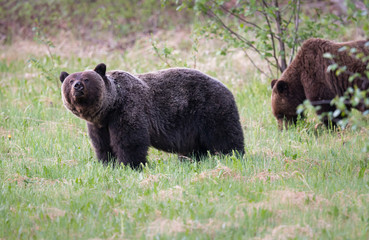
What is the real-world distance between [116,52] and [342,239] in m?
12.6

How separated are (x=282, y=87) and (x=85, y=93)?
4.37m

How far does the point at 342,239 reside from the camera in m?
4.03

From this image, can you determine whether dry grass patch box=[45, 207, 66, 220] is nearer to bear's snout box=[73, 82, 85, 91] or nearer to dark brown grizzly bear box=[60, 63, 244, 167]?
dark brown grizzly bear box=[60, 63, 244, 167]

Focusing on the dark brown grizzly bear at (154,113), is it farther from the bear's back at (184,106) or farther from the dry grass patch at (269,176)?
the dry grass patch at (269,176)

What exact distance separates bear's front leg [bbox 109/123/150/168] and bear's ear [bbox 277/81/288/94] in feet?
11.9

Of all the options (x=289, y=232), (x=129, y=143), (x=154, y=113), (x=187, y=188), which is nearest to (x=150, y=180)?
(x=187, y=188)

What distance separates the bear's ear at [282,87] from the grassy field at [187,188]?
0.71 m

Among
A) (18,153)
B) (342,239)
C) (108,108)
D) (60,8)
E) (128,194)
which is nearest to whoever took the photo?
(342,239)

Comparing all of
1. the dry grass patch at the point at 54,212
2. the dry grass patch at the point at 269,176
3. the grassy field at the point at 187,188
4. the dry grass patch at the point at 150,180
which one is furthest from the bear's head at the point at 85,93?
the dry grass patch at the point at 269,176

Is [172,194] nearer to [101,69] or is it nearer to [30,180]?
[30,180]

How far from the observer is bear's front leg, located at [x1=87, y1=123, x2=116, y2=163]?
6.78 meters

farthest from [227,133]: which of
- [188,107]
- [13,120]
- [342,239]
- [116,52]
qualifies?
[116,52]

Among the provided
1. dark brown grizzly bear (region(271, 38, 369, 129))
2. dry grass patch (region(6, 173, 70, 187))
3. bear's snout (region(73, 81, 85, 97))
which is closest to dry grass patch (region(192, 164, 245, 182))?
dry grass patch (region(6, 173, 70, 187))

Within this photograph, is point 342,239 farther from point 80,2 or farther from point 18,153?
point 80,2
